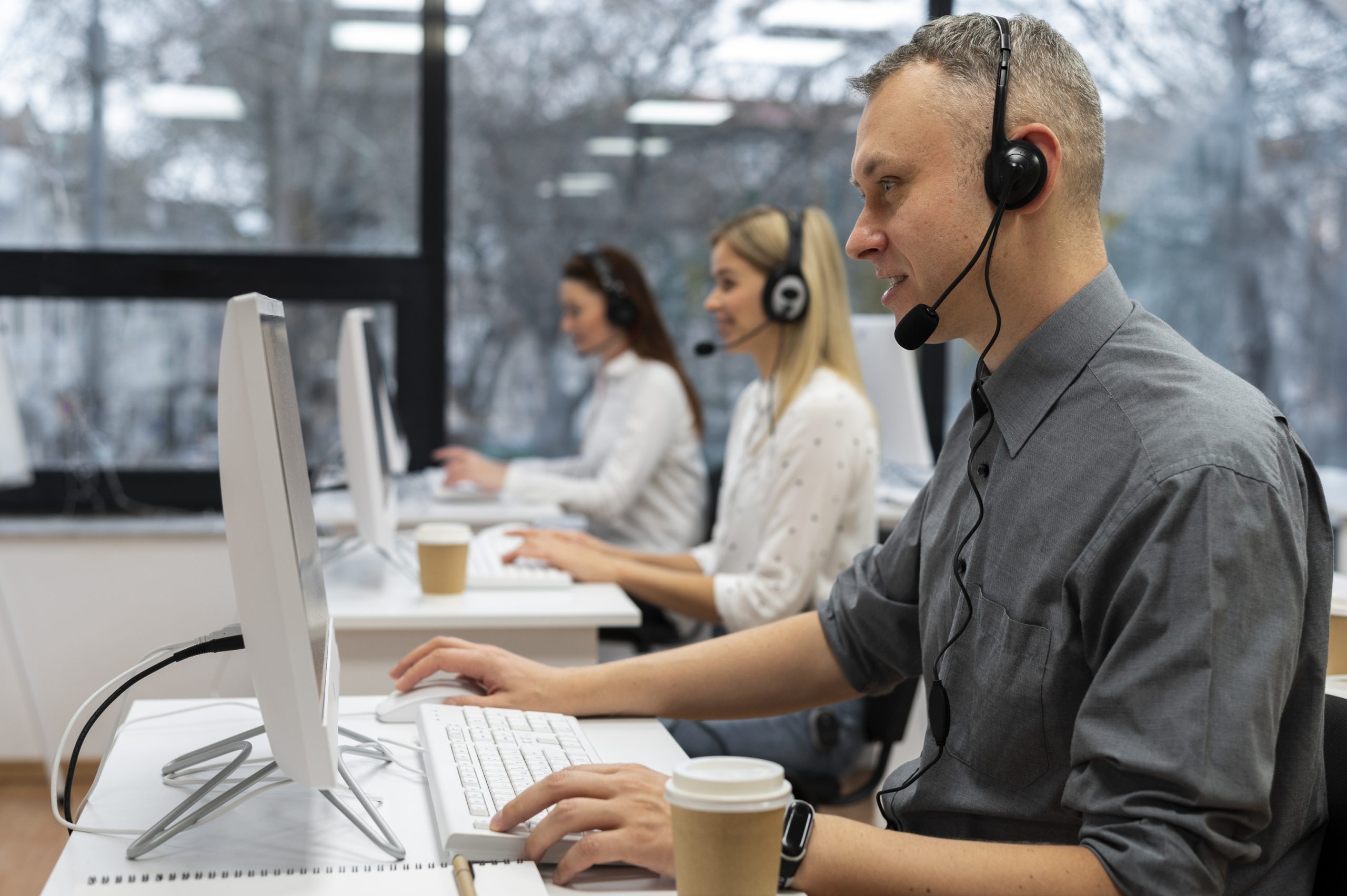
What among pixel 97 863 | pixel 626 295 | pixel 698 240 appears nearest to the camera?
pixel 97 863

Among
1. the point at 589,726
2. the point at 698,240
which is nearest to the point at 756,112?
the point at 698,240

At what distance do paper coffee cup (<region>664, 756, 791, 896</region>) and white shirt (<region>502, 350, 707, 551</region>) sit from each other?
212 cm

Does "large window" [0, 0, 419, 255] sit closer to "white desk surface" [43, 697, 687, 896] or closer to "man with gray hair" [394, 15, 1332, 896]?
"white desk surface" [43, 697, 687, 896]

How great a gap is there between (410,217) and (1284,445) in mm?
3044

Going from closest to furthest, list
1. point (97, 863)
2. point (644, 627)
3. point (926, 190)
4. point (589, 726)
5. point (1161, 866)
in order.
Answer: point (1161, 866)
point (97, 863)
point (926, 190)
point (589, 726)
point (644, 627)

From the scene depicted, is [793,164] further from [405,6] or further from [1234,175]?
[1234,175]

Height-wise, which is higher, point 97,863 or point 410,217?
point 410,217

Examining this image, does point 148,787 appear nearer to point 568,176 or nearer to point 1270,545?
point 1270,545

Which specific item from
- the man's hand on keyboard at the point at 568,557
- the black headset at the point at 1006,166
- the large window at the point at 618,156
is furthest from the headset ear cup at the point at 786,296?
the large window at the point at 618,156

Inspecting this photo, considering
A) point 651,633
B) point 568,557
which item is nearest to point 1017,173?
point 568,557

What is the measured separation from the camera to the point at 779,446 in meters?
1.97

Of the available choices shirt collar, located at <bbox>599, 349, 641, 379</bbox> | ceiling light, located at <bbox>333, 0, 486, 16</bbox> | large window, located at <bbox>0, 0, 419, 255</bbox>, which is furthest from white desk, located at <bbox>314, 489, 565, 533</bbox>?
ceiling light, located at <bbox>333, 0, 486, 16</bbox>

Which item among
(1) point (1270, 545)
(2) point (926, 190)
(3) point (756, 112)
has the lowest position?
(1) point (1270, 545)

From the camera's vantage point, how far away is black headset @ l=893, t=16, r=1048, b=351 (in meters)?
0.91
